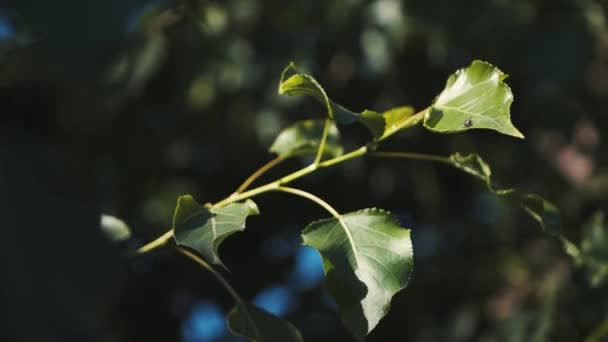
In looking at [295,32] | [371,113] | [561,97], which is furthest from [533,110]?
[371,113]

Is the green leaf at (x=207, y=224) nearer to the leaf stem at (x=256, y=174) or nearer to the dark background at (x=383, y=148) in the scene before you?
the leaf stem at (x=256, y=174)

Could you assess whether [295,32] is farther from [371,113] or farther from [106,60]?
[106,60]

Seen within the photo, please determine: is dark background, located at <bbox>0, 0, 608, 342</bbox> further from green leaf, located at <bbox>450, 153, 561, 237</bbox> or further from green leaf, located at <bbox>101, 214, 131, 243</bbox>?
green leaf, located at <bbox>101, 214, 131, 243</bbox>

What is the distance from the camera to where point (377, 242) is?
1.04 meters

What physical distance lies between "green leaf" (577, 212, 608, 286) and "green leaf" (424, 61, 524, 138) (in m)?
0.44

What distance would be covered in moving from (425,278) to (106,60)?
9.57ft

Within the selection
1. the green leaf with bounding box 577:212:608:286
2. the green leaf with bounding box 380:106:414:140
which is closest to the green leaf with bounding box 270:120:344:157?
the green leaf with bounding box 380:106:414:140

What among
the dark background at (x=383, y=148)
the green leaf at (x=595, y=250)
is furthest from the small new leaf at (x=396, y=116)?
the dark background at (x=383, y=148)

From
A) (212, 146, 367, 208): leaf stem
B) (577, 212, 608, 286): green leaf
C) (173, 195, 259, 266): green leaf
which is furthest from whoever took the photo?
(577, 212, 608, 286): green leaf

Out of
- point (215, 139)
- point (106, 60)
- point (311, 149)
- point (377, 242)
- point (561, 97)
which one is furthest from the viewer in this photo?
point (215, 139)

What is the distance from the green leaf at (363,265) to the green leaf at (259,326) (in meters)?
0.13

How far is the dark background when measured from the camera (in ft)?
8.46

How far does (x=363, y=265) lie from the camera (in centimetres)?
101

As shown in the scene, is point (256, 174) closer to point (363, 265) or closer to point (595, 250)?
point (363, 265)
